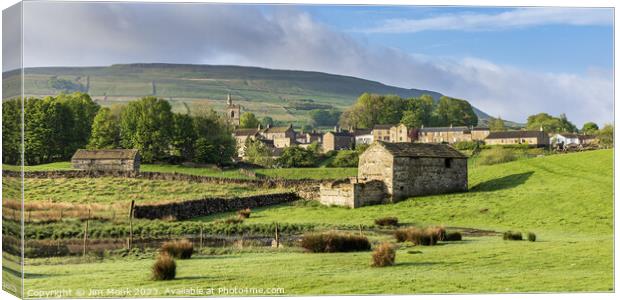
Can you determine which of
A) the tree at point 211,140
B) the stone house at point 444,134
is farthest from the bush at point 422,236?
the stone house at point 444,134

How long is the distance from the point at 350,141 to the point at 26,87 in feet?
290

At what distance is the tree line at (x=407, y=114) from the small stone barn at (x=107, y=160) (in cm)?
2849

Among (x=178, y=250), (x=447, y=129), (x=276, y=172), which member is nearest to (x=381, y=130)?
(x=447, y=129)

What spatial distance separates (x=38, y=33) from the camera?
1908 cm

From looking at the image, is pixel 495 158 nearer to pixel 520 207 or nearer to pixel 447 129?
pixel 520 207

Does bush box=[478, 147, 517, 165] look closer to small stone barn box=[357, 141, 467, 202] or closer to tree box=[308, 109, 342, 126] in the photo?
small stone barn box=[357, 141, 467, 202]

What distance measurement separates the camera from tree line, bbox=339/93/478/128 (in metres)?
76.2

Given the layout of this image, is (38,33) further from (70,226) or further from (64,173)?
(64,173)

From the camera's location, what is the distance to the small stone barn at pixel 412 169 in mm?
38031

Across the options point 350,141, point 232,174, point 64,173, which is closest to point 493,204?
point 64,173

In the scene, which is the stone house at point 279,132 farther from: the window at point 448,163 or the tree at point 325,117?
the window at point 448,163

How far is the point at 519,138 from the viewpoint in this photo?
96.6 m

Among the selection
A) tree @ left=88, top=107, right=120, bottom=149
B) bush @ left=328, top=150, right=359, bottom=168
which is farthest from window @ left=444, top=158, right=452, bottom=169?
bush @ left=328, top=150, right=359, bottom=168

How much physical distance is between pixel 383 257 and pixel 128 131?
29.4m
